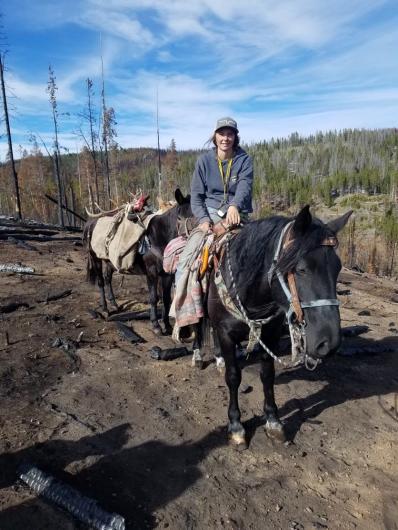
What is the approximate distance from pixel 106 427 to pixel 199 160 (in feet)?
10.6

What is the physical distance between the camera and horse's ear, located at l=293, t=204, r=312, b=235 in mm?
2668

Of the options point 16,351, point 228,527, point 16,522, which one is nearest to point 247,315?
point 228,527

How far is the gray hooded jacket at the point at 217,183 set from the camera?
4355mm

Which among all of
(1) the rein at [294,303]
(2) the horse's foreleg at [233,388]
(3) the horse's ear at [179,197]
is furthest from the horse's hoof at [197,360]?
(1) the rein at [294,303]

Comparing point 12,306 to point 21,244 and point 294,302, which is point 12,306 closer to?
point 294,302

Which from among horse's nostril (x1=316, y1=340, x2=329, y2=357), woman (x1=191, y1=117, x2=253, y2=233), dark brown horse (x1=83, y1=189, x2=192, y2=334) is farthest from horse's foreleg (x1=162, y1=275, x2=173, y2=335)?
horse's nostril (x1=316, y1=340, x2=329, y2=357)

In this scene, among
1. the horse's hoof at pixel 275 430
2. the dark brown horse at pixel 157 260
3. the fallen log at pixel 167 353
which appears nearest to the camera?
the horse's hoof at pixel 275 430

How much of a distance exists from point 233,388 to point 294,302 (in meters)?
1.55

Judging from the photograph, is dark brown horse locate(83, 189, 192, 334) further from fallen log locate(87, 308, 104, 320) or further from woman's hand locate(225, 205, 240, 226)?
woman's hand locate(225, 205, 240, 226)

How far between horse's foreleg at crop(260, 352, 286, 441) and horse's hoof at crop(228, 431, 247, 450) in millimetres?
341

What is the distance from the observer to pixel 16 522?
262 cm

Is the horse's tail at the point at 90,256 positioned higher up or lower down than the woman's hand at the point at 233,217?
lower down

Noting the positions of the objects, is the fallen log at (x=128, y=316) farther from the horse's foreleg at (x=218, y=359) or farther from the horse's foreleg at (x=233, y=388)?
the horse's foreleg at (x=233, y=388)

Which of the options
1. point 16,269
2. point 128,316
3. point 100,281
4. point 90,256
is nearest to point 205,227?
point 128,316
